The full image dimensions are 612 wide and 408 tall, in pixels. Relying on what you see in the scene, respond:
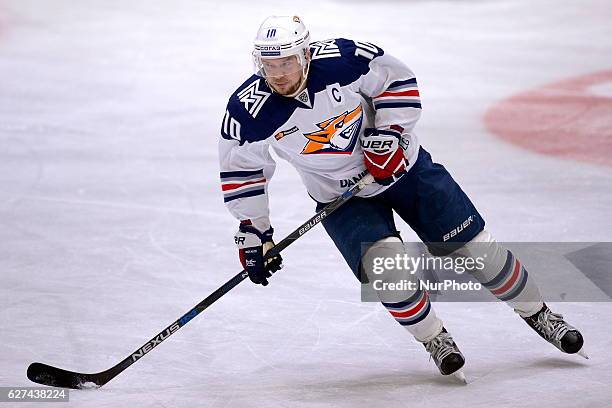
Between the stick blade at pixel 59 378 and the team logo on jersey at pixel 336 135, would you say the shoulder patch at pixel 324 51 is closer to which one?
the team logo on jersey at pixel 336 135

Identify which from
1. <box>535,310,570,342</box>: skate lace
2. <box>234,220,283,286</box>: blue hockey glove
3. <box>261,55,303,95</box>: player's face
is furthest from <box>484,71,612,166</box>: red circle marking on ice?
<box>261,55,303,95</box>: player's face

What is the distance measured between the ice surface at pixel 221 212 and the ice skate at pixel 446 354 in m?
0.06

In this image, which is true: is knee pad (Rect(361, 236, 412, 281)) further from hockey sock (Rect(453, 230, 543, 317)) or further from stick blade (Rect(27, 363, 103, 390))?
stick blade (Rect(27, 363, 103, 390))

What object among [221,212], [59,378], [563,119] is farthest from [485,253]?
[563,119]

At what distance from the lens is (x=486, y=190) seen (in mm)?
5027

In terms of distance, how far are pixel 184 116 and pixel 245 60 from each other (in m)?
1.19

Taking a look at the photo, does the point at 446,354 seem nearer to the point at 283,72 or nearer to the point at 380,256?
the point at 380,256

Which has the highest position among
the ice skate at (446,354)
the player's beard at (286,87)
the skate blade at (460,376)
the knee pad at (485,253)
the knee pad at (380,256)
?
the player's beard at (286,87)

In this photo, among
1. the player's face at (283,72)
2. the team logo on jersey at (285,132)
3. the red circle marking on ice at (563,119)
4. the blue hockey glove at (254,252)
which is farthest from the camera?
the red circle marking on ice at (563,119)

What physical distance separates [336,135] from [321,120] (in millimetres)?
85

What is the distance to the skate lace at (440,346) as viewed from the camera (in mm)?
3321

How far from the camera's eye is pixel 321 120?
3.27 m

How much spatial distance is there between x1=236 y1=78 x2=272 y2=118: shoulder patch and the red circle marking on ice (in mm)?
2559

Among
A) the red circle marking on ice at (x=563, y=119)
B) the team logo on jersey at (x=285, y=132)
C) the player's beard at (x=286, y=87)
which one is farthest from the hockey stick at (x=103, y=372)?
the red circle marking on ice at (x=563, y=119)
